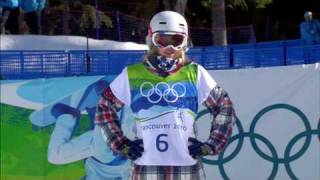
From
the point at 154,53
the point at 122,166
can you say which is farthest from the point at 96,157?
the point at 154,53

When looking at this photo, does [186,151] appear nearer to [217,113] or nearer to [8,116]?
[217,113]

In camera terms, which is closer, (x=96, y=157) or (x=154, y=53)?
(x=154, y=53)

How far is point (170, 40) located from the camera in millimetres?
4551

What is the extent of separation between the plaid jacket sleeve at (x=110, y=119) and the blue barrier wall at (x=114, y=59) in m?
4.86

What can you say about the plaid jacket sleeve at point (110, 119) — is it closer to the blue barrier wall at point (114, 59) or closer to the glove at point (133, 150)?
the glove at point (133, 150)

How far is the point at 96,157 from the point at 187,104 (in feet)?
15.5

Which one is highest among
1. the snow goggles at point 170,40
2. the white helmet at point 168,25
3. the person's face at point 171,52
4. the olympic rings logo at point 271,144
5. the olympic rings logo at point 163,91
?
the white helmet at point 168,25

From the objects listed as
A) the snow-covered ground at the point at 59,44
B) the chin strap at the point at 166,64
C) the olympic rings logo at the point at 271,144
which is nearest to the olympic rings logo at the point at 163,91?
the chin strap at the point at 166,64

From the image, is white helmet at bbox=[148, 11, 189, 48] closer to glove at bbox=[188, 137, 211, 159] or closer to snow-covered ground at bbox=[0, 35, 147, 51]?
glove at bbox=[188, 137, 211, 159]

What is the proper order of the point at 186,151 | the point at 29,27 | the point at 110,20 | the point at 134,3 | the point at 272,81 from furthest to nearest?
the point at 134,3, the point at 29,27, the point at 110,20, the point at 272,81, the point at 186,151

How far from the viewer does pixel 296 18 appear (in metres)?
29.7

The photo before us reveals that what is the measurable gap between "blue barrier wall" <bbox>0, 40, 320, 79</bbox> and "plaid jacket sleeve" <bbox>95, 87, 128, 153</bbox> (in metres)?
4.86

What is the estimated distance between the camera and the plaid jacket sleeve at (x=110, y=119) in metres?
4.56

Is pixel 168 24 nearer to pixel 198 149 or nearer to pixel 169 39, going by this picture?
pixel 169 39
